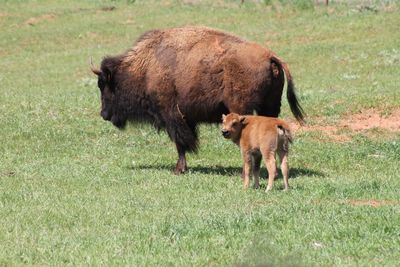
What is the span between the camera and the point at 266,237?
801 centimetres

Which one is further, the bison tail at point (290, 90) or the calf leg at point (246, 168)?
the bison tail at point (290, 90)

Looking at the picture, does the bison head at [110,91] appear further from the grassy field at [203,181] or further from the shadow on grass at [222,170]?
the shadow on grass at [222,170]

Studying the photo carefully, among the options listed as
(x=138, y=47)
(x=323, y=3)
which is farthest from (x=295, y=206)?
(x=323, y=3)

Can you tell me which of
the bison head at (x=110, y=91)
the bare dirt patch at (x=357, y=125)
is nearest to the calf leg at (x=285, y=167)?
the bison head at (x=110, y=91)

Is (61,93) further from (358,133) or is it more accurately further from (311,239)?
(311,239)

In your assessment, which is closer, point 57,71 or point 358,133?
point 358,133

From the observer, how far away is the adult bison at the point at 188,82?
510 inches

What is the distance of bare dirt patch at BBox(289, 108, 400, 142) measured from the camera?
633 inches

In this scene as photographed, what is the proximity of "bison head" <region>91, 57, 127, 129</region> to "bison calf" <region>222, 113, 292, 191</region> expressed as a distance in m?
3.43

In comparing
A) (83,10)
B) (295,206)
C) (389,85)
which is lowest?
(83,10)

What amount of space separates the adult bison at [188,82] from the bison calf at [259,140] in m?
1.28

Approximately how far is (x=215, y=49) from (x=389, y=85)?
876 cm

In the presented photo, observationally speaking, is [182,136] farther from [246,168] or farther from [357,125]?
[357,125]

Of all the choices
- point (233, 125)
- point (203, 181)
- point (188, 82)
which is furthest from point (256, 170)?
point (188, 82)
